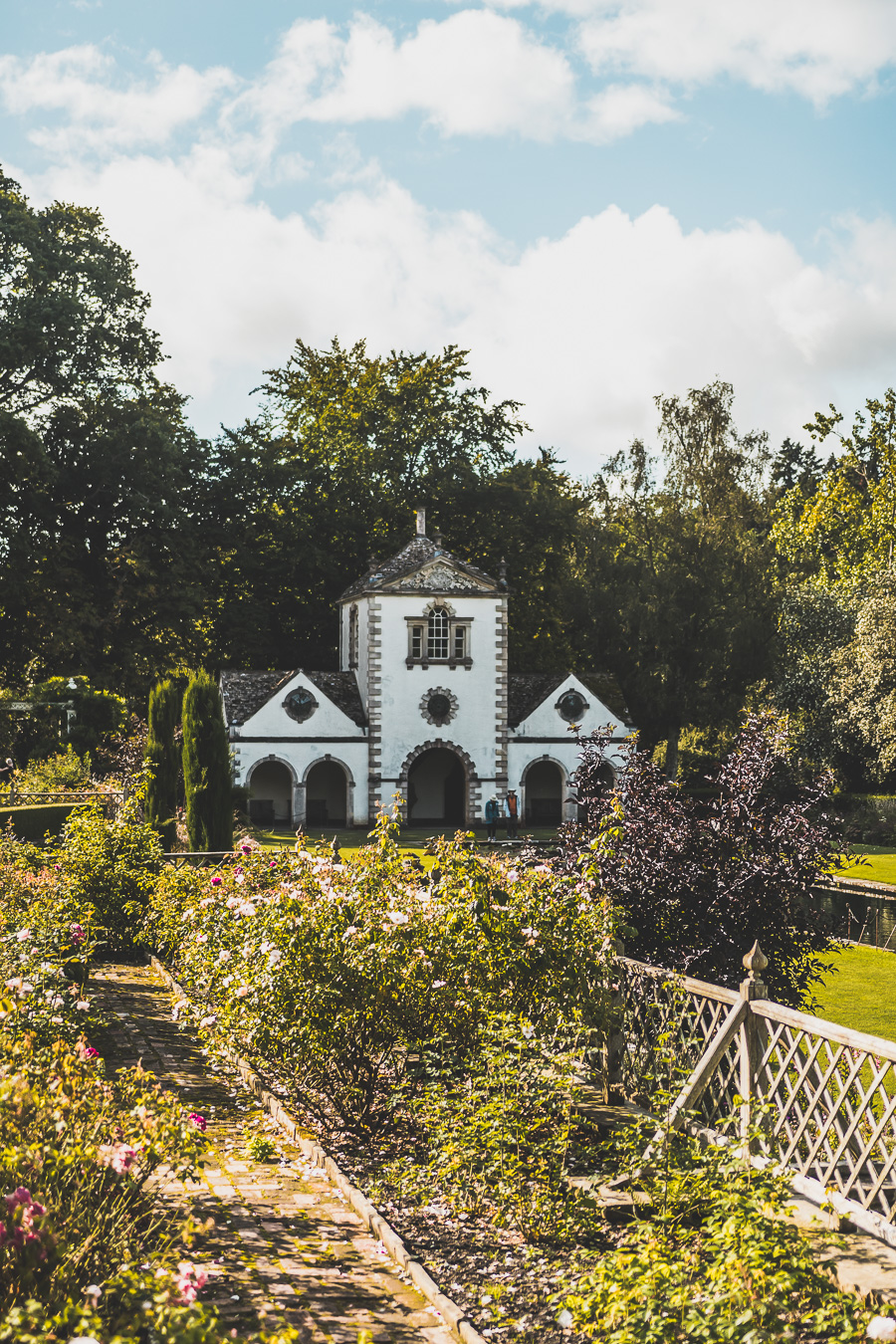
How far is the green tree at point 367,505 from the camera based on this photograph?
132 feet

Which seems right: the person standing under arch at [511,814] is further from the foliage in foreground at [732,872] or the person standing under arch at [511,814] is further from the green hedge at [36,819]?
the foliage in foreground at [732,872]

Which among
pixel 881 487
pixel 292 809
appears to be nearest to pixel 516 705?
pixel 292 809


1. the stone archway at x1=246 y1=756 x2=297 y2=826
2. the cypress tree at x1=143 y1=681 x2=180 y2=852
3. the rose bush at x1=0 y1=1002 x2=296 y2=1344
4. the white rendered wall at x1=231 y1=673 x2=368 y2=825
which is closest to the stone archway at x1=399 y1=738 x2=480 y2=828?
the white rendered wall at x1=231 y1=673 x2=368 y2=825

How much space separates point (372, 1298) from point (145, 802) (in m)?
16.7

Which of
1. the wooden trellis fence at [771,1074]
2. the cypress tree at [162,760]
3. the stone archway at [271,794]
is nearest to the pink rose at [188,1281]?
the wooden trellis fence at [771,1074]

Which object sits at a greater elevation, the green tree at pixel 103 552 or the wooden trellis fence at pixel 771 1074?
the green tree at pixel 103 552

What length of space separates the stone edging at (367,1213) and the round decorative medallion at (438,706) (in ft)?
95.5

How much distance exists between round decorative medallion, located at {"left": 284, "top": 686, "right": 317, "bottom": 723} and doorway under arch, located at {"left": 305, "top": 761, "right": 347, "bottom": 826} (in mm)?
3201

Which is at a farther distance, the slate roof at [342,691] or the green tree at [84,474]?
the slate roof at [342,691]

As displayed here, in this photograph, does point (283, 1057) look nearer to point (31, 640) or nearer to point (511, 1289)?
point (511, 1289)

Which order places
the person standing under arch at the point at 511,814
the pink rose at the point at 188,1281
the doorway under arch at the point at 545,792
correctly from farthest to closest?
the doorway under arch at the point at 545,792
the person standing under arch at the point at 511,814
the pink rose at the point at 188,1281

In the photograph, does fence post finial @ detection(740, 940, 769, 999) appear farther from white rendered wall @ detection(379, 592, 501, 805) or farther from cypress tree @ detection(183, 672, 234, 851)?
white rendered wall @ detection(379, 592, 501, 805)

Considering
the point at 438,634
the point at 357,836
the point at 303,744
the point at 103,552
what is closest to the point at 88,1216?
the point at 357,836

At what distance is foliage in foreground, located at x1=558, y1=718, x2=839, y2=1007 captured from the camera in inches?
307
